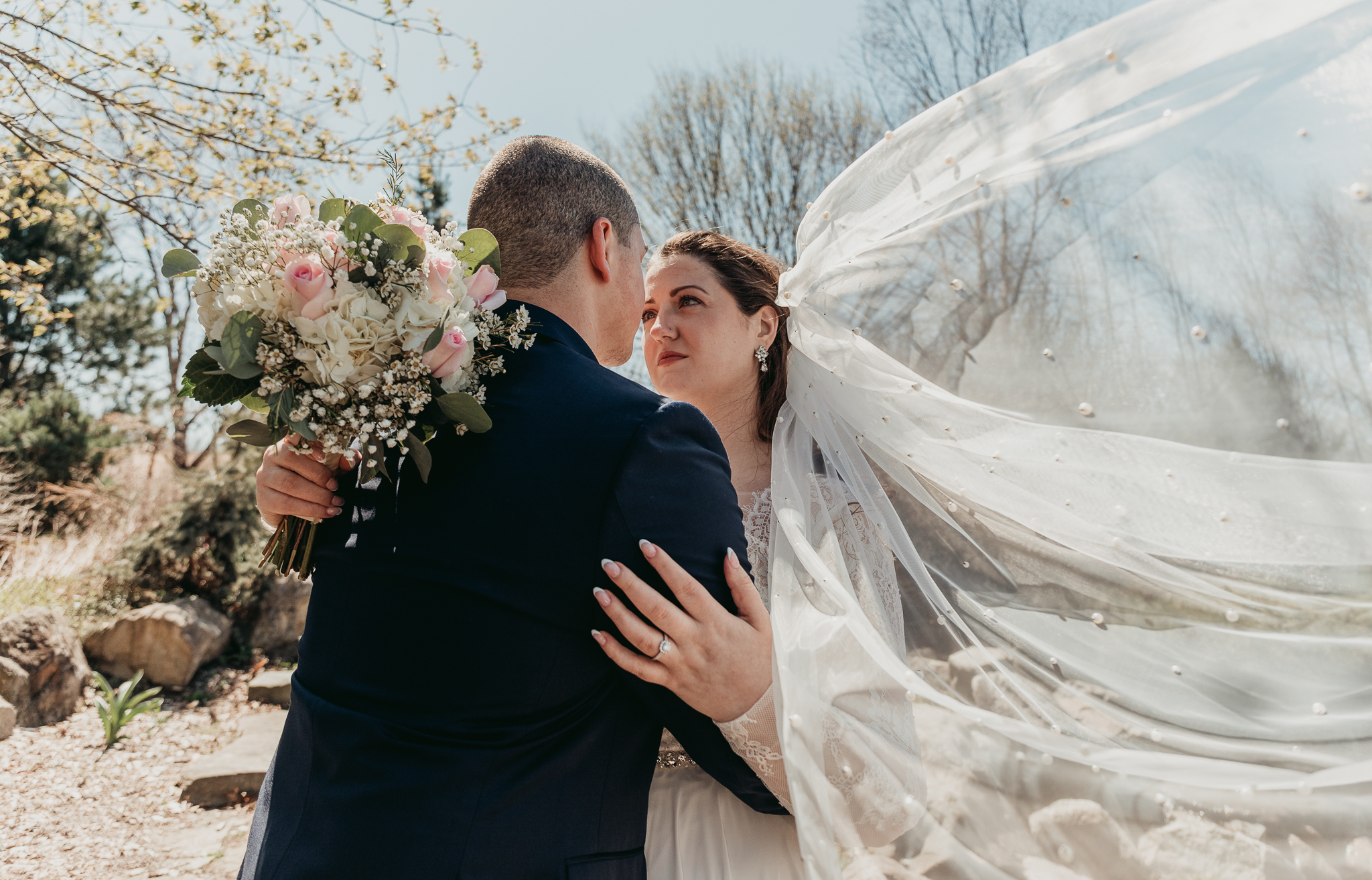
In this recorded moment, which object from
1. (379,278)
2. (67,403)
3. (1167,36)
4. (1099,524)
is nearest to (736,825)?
(1099,524)

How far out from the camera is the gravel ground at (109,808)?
520 centimetres

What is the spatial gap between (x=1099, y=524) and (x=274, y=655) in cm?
1008

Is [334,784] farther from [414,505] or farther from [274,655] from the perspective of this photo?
[274,655]

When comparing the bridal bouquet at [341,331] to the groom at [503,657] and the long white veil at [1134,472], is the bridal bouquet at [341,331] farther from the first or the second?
the long white veil at [1134,472]

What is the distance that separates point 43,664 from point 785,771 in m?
8.22

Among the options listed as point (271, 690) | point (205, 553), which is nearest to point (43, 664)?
point (271, 690)

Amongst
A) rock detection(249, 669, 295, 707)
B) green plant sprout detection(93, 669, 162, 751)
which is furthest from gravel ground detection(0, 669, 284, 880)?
rock detection(249, 669, 295, 707)

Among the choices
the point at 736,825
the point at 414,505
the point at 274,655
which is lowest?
the point at 274,655

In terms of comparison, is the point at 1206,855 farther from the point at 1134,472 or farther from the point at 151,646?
the point at 151,646

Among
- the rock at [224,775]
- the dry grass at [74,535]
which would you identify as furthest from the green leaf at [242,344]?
the dry grass at [74,535]

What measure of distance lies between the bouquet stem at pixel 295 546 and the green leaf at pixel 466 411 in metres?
0.55

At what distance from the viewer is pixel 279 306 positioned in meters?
1.53

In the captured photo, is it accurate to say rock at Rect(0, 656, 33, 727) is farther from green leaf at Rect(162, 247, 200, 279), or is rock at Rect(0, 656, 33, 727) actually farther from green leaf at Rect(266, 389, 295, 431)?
green leaf at Rect(266, 389, 295, 431)

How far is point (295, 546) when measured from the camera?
1.86 m
